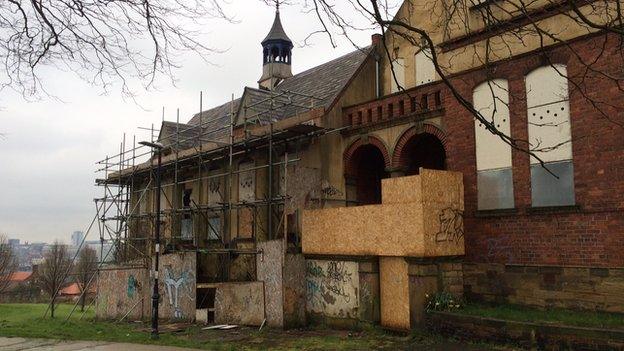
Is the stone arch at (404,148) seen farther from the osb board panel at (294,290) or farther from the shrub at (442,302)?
the shrub at (442,302)

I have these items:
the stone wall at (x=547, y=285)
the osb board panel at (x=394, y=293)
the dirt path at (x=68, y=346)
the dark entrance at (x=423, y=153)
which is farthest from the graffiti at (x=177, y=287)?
the stone wall at (x=547, y=285)

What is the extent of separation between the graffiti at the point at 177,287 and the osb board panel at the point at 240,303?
167cm

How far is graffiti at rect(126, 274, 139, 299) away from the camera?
21984 millimetres

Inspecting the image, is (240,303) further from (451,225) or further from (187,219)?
(187,219)

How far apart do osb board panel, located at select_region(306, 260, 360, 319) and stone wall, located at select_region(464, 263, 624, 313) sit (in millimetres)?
3089

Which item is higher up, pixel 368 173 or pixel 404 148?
pixel 404 148

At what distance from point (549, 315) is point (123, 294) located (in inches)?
681

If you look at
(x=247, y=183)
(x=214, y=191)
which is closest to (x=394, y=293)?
(x=247, y=183)

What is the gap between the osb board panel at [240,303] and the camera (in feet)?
54.6

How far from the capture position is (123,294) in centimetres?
2253

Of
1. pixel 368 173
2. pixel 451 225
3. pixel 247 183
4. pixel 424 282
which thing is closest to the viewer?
pixel 424 282

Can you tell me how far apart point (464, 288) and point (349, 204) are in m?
5.27

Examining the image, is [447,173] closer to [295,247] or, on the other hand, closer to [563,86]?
[563,86]

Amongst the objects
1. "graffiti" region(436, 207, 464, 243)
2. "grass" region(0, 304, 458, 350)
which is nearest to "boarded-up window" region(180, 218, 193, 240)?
"grass" region(0, 304, 458, 350)
